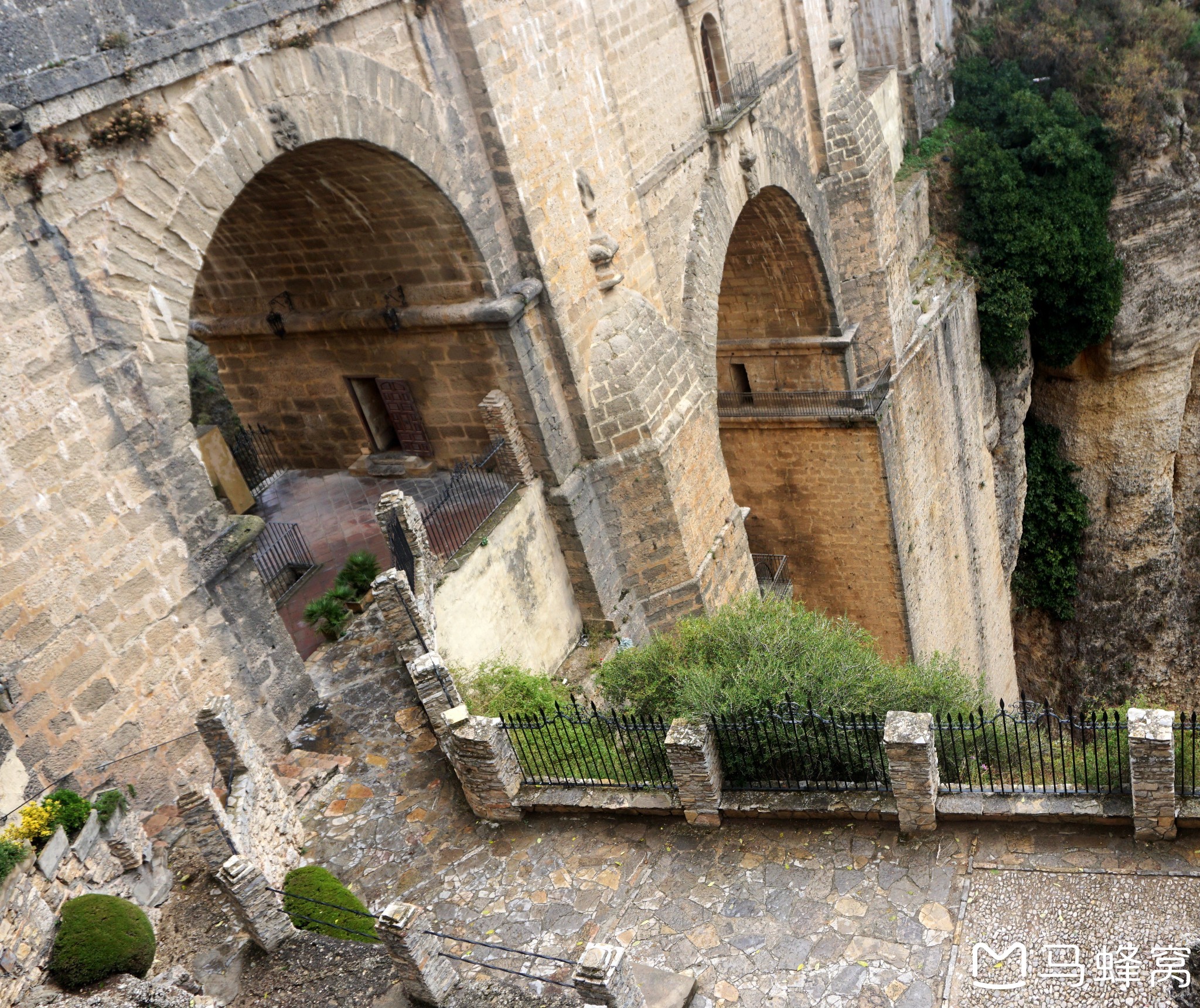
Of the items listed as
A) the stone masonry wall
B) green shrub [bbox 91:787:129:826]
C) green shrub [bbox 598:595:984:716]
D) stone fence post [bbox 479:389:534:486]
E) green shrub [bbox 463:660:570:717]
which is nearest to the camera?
green shrub [bbox 91:787:129:826]

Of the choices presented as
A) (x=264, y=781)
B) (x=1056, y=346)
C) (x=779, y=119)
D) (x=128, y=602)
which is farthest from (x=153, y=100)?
(x=1056, y=346)

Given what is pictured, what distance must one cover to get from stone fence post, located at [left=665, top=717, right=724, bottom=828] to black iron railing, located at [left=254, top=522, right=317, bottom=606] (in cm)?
516

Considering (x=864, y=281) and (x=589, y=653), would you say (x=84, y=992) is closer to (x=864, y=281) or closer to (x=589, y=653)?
(x=589, y=653)

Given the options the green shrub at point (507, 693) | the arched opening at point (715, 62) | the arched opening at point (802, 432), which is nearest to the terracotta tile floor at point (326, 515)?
the green shrub at point (507, 693)

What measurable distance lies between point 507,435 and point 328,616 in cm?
254

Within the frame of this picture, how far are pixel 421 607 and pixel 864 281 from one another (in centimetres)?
1067

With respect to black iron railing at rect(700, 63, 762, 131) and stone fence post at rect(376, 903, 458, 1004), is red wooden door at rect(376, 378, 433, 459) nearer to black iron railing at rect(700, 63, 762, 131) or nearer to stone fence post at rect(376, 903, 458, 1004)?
black iron railing at rect(700, 63, 762, 131)

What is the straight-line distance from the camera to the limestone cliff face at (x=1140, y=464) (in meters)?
20.6

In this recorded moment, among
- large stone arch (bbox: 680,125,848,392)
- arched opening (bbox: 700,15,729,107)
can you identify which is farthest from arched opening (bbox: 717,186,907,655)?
arched opening (bbox: 700,15,729,107)

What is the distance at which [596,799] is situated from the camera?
330 inches

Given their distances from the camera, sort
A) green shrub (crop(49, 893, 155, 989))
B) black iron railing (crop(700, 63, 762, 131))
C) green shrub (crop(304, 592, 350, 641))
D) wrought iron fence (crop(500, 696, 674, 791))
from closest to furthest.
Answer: green shrub (crop(49, 893, 155, 989)) < wrought iron fence (crop(500, 696, 674, 791)) < green shrub (crop(304, 592, 350, 641)) < black iron railing (crop(700, 63, 762, 131))

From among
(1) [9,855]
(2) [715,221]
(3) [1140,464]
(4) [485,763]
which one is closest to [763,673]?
(4) [485,763]

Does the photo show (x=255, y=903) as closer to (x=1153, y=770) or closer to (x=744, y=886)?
(x=744, y=886)

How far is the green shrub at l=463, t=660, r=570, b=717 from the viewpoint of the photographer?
8953mm
